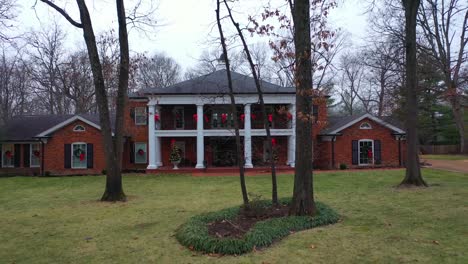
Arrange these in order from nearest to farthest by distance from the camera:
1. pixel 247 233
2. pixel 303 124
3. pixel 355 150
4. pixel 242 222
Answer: pixel 247 233 < pixel 242 222 < pixel 303 124 < pixel 355 150

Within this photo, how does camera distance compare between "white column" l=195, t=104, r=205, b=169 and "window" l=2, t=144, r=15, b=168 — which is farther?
"window" l=2, t=144, r=15, b=168

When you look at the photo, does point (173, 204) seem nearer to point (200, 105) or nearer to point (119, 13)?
point (119, 13)

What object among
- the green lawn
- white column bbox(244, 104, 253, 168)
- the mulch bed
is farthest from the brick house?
the mulch bed

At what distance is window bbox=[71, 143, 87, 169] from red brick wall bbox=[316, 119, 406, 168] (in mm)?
14988

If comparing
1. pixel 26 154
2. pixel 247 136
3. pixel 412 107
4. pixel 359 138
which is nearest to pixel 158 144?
pixel 247 136

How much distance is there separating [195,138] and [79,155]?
754 centimetres

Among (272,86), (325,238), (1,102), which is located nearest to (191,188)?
(325,238)

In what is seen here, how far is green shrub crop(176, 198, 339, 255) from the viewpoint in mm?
5984

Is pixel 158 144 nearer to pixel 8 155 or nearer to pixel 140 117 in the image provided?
pixel 140 117

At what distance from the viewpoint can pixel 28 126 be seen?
27.2m

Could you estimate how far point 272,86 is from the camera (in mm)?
25031

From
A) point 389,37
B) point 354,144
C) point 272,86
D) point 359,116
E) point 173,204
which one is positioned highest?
point 389,37

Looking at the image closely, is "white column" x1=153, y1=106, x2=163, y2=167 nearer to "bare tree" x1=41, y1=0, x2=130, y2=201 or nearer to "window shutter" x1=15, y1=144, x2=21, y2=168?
"window shutter" x1=15, y1=144, x2=21, y2=168

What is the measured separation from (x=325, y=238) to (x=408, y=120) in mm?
8742
